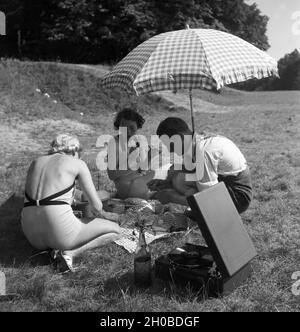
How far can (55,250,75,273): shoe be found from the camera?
13.6 ft

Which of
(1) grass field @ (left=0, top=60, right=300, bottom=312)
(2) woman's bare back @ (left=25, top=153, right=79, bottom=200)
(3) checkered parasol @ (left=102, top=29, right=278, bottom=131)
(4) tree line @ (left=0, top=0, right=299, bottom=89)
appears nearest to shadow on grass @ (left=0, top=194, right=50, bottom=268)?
(1) grass field @ (left=0, top=60, right=300, bottom=312)

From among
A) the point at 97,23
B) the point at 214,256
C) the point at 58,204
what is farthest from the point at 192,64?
the point at 97,23

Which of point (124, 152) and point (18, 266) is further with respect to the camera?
point (124, 152)

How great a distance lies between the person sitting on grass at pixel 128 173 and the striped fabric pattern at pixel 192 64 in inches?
33.5

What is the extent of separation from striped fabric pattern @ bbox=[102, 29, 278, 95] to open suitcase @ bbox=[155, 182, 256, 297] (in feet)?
4.09

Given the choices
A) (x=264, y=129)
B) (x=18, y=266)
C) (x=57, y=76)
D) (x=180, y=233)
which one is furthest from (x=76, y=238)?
(x=57, y=76)

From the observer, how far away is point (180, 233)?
4922 millimetres

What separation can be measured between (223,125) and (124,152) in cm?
851

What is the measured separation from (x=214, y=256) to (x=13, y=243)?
252cm

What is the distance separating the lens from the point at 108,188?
6.96 m

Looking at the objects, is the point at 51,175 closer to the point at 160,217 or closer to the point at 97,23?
the point at 160,217

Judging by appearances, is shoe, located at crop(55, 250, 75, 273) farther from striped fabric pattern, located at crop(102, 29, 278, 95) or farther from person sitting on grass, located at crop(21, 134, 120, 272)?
striped fabric pattern, located at crop(102, 29, 278, 95)

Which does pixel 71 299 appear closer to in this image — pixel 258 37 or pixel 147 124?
pixel 147 124
